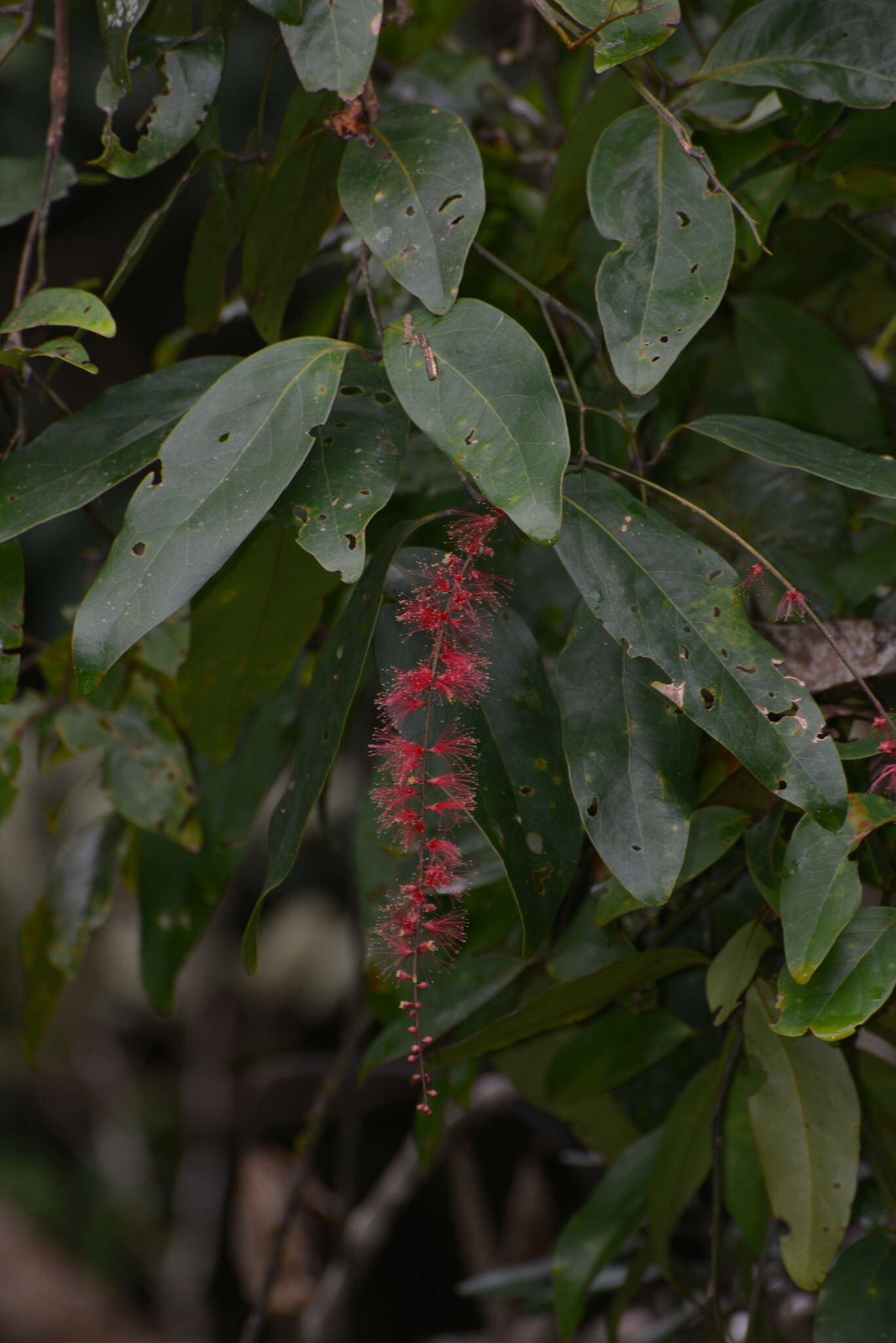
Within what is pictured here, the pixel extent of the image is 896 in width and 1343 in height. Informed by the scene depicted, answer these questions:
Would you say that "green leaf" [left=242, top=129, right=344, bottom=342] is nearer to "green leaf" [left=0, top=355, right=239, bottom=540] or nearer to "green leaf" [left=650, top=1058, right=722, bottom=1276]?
"green leaf" [left=0, top=355, right=239, bottom=540]

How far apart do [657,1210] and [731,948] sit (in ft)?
0.86

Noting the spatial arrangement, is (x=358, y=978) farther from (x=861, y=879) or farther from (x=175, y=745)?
(x=861, y=879)

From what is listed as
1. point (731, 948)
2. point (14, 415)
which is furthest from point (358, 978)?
point (14, 415)

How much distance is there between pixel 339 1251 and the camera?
1.49 m

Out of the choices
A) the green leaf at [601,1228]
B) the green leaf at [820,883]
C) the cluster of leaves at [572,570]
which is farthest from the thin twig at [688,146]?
the green leaf at [601,1228]

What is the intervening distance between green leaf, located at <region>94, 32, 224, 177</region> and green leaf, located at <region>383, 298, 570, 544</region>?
0.23 meters

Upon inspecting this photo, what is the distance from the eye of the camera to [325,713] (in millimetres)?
636

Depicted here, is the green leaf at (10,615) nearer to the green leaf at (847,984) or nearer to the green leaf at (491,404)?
the green leaf at (491,404)

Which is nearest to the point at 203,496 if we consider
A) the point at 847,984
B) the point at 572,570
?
the point at 572,570

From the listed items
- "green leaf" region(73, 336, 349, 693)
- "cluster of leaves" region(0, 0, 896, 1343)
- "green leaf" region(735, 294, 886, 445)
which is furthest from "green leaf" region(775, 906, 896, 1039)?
"green leaf" region(735, 294, 886, 445)

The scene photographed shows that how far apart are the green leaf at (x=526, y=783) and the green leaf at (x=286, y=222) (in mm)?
292

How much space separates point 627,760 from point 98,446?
0.36m

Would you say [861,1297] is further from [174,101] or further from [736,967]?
[174,101]

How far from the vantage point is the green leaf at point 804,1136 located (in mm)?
696
